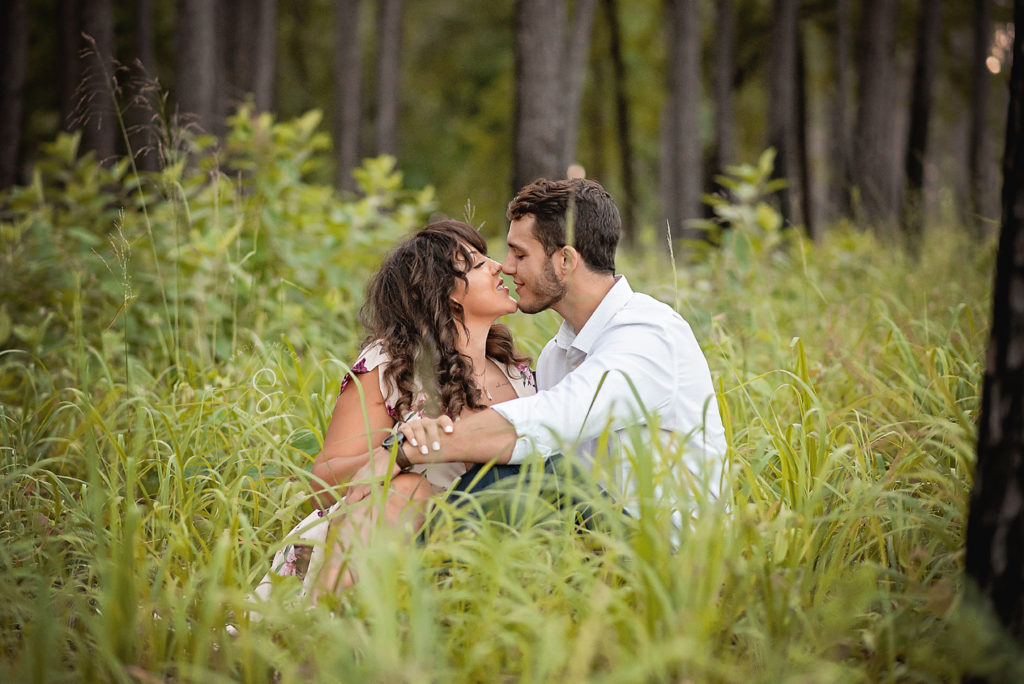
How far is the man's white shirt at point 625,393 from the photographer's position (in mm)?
2537

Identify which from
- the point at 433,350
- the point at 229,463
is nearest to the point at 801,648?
the point at 433,350

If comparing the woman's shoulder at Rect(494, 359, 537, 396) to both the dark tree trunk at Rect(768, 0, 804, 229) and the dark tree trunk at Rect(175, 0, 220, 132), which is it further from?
the dark tree trunk at Rect(768, 0, 804, 229)

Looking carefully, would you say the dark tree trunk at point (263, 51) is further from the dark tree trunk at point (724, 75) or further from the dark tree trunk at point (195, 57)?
the dark tree trunk at point (724, 75)

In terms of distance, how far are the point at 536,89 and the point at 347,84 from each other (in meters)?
7.55

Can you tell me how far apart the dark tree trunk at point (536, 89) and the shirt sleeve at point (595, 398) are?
13.8 feet

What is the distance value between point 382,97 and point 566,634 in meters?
12.5

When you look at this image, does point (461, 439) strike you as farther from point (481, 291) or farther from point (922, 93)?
point (922, 93)

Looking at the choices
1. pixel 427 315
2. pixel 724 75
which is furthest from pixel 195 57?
pixel 724 75

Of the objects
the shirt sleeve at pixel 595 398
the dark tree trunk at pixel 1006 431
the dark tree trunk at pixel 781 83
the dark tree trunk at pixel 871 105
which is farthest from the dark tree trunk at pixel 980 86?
the dark tree trunk at pixel 1006 431

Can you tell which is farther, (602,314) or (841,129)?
(841,129)

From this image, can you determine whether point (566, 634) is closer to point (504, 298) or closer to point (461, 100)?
point (504, 298)

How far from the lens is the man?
2533mm

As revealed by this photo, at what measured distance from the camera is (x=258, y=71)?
40.0 feet

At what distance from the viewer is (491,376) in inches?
131
